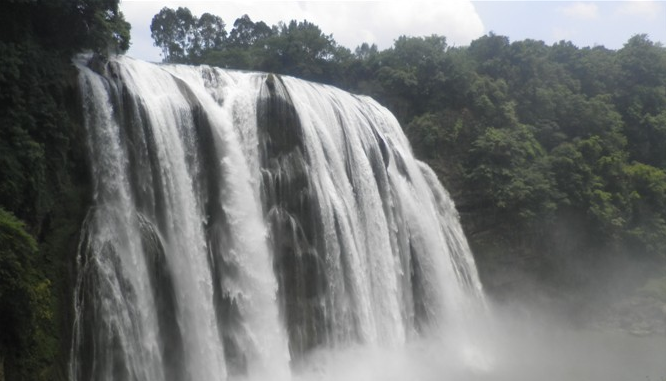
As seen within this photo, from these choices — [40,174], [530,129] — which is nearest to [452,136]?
[530,129]

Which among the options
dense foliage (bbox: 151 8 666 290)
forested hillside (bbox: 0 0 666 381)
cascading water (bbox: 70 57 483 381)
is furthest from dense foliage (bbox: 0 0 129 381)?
dense foliage (bbox: 151 8 666 290)

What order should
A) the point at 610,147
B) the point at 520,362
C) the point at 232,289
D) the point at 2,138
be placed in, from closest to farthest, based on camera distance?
the point at 2,138, the point at 232,289, the point at 520,362, the point at 610,147

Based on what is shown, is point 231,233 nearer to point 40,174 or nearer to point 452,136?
point 40,174

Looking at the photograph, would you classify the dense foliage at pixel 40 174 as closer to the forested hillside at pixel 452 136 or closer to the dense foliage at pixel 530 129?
the forested hillside at pixel 452 136

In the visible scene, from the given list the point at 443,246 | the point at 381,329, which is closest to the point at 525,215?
the point at 443,246

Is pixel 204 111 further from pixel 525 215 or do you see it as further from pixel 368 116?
pixel 525 215

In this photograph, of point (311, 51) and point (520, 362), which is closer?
point (520, 362)
